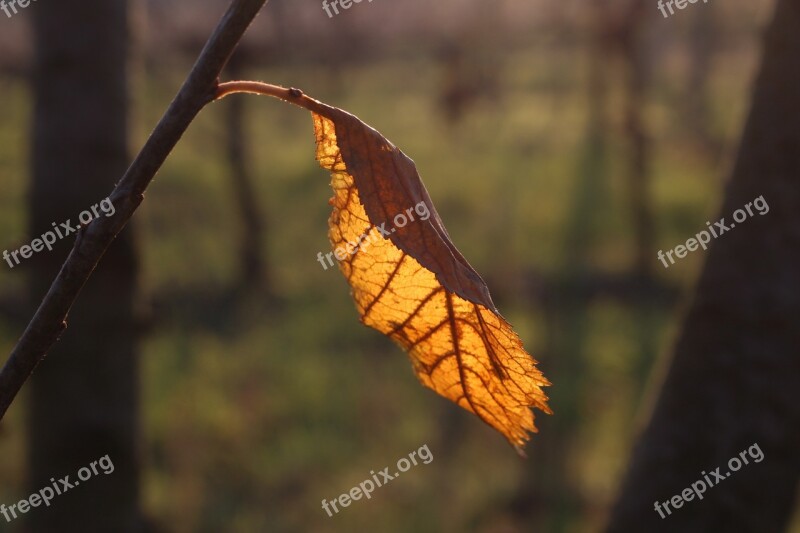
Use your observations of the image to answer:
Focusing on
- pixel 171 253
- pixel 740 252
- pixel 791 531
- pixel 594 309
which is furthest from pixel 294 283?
pixel 740 252

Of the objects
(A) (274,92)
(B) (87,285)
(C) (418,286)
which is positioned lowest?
(C) (418,286)

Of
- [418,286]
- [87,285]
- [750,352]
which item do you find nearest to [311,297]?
[87,285]

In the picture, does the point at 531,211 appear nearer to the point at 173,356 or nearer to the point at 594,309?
the point at 594,309

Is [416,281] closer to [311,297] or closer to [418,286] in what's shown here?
[418,286]

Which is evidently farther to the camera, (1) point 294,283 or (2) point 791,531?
(1) point 294,283

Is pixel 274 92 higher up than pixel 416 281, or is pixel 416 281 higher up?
pixel 274 92

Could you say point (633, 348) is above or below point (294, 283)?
below

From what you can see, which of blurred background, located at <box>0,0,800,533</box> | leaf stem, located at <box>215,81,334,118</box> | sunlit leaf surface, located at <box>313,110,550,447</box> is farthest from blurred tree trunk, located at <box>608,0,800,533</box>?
leaf stem, located at <box>215,81,334,118</box>

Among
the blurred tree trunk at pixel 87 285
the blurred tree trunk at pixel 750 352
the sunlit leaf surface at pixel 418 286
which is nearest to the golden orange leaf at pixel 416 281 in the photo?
the sunlit leaf surface at pixel 418 286
